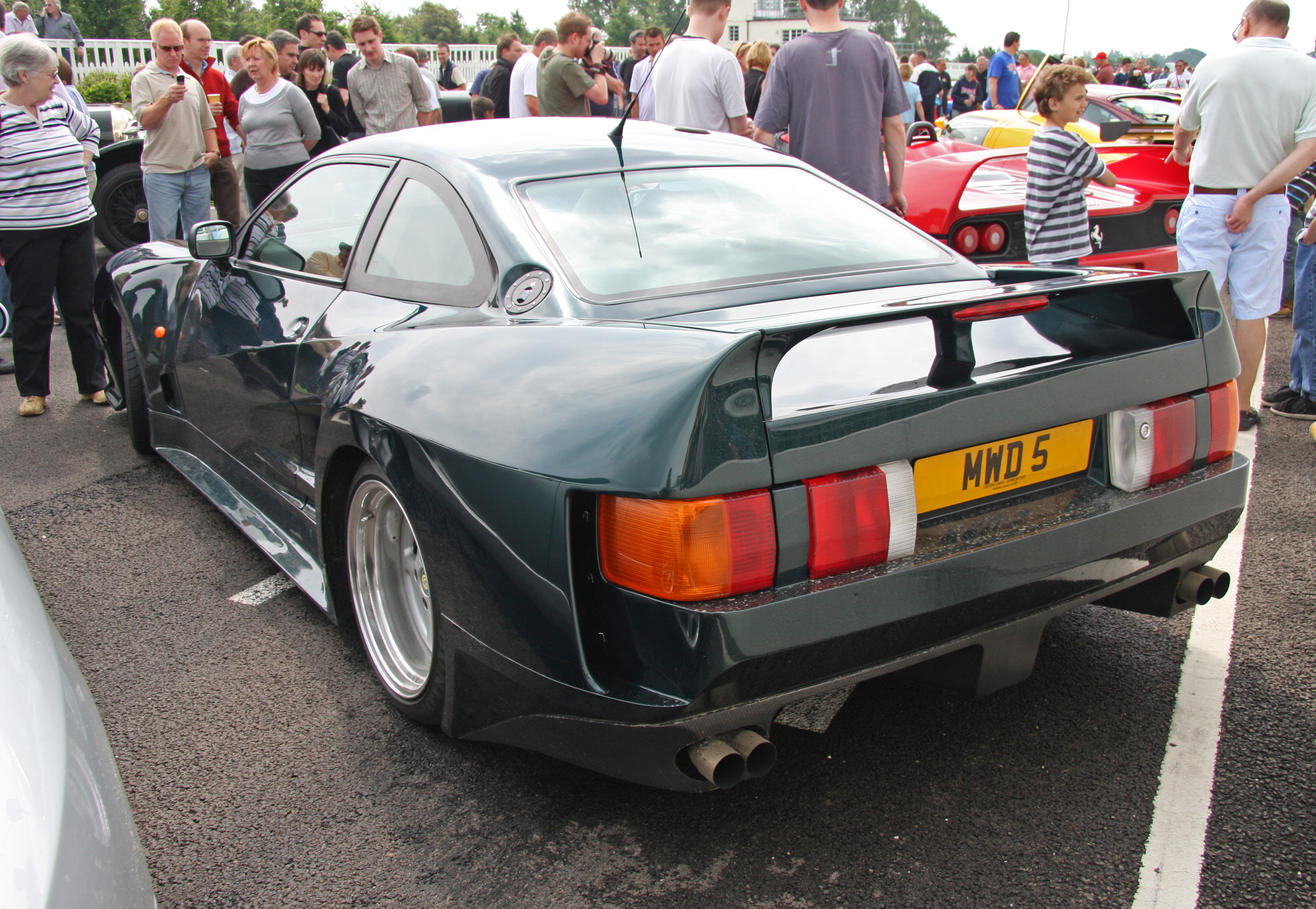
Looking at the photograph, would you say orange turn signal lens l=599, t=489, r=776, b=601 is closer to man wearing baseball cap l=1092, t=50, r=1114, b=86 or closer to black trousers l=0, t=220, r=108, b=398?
black trousers l=0, t=220, r=108, b=398

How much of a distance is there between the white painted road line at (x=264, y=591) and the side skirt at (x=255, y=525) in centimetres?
14

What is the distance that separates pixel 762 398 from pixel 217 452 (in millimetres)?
2417

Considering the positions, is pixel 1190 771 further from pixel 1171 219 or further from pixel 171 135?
pixel 171 135

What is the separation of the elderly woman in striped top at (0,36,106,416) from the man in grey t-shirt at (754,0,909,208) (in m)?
3.28

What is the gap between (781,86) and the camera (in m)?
4.73

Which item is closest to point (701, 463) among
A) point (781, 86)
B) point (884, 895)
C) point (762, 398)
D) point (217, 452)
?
point (762, 398)

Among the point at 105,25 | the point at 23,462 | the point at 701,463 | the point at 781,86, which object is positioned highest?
the point at 105,25

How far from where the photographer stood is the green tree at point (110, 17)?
57906mm

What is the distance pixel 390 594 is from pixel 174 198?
217 inches

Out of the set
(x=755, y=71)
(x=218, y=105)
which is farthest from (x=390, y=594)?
(x=755, y=71)

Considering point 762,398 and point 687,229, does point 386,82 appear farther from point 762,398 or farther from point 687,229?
point 762,398

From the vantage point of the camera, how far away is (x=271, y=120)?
730cm

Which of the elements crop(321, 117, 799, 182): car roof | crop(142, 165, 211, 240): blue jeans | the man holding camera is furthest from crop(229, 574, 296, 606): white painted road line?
the man holding camera

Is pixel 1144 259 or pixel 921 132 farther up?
pixel 921 132
